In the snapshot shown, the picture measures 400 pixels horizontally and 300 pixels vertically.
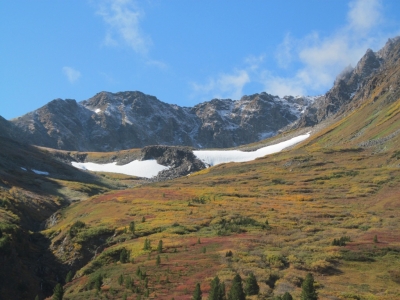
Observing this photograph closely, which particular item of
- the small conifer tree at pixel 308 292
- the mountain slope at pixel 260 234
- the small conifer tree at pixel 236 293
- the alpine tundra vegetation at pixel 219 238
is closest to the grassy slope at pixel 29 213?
the alpine tundra vegetation at pixel 219 238

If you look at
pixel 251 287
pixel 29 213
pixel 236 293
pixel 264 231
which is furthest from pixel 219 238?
pixel 29 213

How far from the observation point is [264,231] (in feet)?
165

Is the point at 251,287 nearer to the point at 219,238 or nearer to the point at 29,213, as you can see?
the point at 219,238

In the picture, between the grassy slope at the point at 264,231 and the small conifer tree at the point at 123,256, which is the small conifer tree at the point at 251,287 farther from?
the small conifer tree at the point at 123,256

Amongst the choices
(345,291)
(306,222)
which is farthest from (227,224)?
(345,291)

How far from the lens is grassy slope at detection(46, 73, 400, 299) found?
32.2 m

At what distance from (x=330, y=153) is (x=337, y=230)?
8207 centimetres

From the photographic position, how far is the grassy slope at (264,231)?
32.2 meters

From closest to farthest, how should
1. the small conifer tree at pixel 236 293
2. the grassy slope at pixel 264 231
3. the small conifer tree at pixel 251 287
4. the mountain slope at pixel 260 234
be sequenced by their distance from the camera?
1. the small conifer tree at pixel 236 293
2. the small conifer tree at pixel 251 287
3. the mountain slope at pixel 260 234
4. the grassy slope at pixel 264 231

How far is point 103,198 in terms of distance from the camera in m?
83.9

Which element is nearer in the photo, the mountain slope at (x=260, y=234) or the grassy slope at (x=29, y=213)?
the mountain slope at (x=260, y=234)

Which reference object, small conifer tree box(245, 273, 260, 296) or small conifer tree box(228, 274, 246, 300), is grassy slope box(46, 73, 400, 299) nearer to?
small conifer tree box(245, 273, 260, 296)

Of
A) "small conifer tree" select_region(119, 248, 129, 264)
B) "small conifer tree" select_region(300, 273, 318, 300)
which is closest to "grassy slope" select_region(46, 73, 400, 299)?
"small conifer tree" select_region(119, 248, 129, 264)

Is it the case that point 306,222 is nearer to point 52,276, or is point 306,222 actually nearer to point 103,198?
point 52,276
